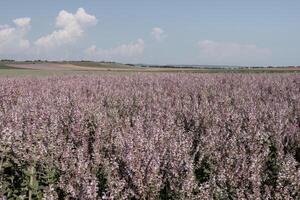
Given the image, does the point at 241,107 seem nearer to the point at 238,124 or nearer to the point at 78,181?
the point at 238,124

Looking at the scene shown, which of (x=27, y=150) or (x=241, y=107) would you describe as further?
(x=241, y=107)

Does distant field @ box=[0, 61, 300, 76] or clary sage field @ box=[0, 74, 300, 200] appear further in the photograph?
distant field @ box=[0, 61, 300, 76]

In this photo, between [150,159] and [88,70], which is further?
[88,70]

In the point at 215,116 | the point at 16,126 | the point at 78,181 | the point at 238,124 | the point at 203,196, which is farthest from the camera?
the point at 215,116

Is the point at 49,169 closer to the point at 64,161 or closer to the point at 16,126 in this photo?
the point at 64,161

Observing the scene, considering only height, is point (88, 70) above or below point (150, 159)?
below

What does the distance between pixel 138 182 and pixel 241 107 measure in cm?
526

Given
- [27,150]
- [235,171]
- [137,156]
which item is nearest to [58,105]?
[27,150]

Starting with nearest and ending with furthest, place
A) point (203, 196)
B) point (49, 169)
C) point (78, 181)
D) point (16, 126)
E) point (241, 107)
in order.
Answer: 1. point (203, 196)
2. point (78, 181)
3. point (49, 169)
4. point (16, 126)
5. point (241, 107)

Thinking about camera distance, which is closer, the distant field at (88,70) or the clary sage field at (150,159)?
the clary sage field at (150,159)

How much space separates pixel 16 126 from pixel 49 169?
151 centimetres

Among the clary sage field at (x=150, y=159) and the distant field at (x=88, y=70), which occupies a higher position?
the clary sage field at (x=150, y=159)

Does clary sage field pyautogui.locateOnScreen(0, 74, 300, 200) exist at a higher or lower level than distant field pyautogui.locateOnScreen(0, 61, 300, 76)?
higher

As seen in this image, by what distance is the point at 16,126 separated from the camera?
6.13m
